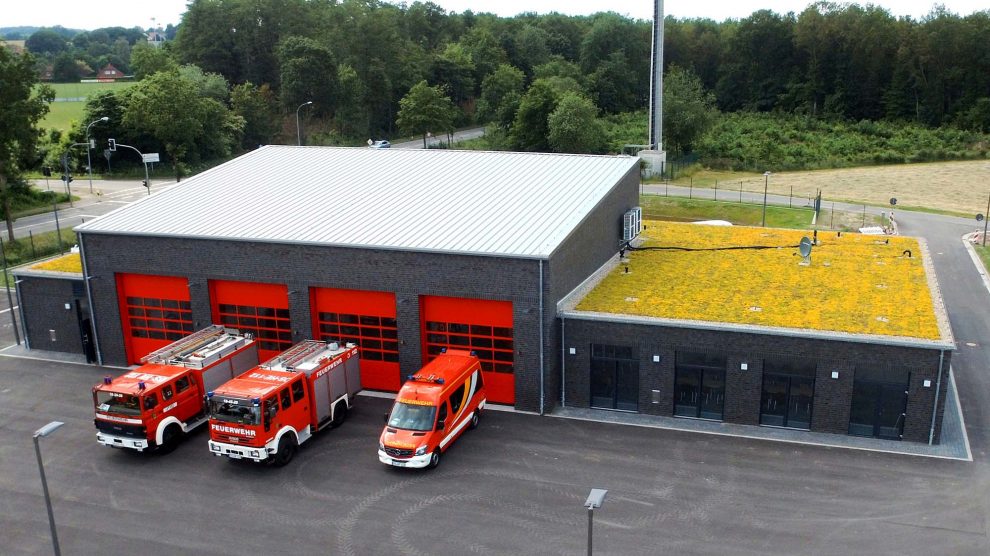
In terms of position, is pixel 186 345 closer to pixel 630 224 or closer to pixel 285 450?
pixel 285 450

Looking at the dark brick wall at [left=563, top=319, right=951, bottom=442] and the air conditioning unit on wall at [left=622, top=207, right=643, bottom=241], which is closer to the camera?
the dark brick wall at [left=563, top=319, right=951, bottom=442]

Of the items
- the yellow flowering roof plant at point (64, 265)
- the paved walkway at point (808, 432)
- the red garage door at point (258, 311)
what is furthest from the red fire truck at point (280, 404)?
the yellow flowering roof plant at point (64, 265)

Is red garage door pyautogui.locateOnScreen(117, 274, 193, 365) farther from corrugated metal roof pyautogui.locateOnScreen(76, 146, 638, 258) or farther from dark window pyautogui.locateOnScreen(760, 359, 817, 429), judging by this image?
dark window pyautogui.locateOnScreen(760, 359, 817, 429)

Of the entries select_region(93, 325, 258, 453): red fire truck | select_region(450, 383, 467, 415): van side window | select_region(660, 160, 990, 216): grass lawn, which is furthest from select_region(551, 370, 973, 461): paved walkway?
select_region(660, 160, 990, 216): grass lawn

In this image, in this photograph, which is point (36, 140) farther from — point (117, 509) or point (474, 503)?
point (474, 503)

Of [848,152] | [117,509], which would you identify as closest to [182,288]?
[117,509]

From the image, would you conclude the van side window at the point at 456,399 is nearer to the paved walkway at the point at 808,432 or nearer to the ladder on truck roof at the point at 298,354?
the paved walkway at the point at 808,432
